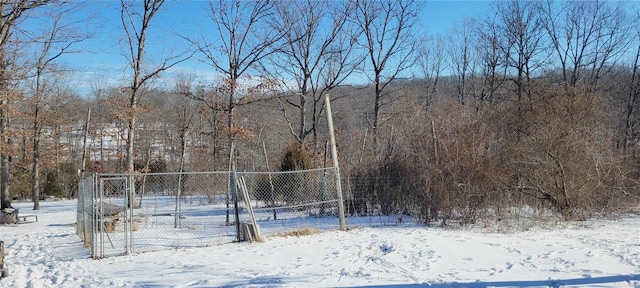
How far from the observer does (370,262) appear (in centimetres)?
811

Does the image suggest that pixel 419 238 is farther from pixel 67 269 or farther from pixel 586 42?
pixel 586 42

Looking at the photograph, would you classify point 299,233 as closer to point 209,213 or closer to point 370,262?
point 370,262

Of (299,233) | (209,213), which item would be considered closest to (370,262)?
(299,233)

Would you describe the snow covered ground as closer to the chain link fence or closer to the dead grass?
the dead grass

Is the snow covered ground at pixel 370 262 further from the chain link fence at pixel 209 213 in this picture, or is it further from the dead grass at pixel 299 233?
the chain link fence at pixel 209 213

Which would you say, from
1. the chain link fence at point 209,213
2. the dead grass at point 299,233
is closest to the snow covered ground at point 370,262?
the dead grass at point 299,233

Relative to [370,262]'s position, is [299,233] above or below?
above

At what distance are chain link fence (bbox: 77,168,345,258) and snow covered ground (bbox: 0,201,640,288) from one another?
0.82 metres

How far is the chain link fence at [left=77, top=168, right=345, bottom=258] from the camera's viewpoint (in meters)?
10.1

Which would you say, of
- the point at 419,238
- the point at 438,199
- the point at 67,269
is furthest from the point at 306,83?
the point at 67,269

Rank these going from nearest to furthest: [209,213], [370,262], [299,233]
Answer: [370,262]
[299,233]
[209,213]

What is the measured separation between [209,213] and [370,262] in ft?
44.2

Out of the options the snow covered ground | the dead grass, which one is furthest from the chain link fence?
the snow covered ground

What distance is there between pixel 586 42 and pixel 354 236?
2804cm
